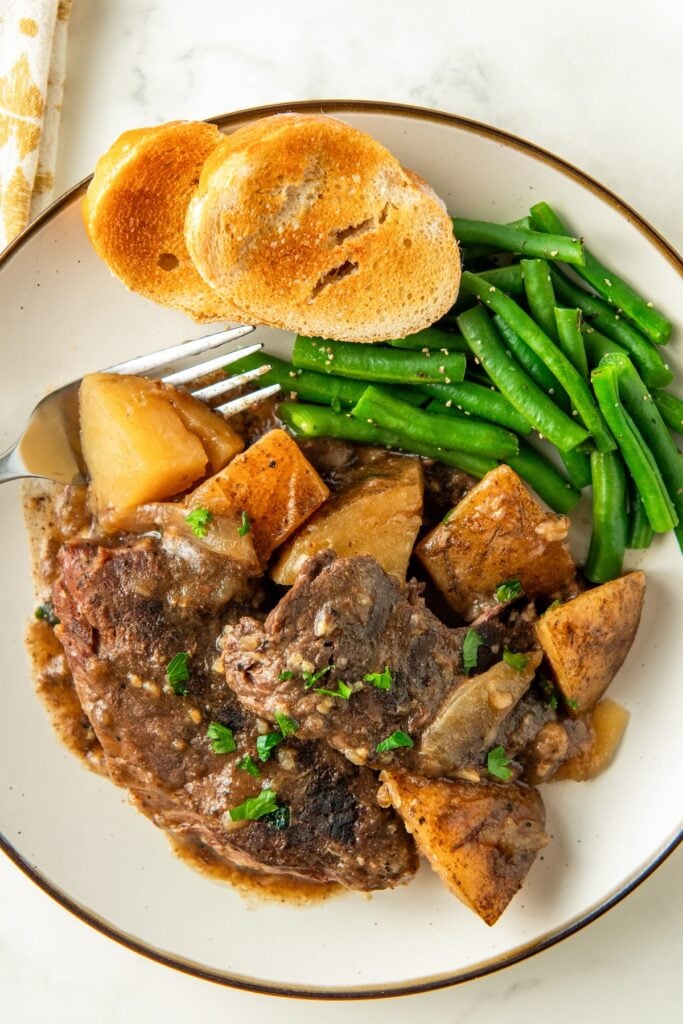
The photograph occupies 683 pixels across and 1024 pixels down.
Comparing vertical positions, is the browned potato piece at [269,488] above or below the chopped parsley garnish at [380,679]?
above

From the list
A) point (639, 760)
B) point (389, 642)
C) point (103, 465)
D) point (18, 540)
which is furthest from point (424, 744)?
point (18, 540)

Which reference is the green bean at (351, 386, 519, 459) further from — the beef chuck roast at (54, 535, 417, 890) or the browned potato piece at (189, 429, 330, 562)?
the beef chuck roast at (54, 535, 417, 890)

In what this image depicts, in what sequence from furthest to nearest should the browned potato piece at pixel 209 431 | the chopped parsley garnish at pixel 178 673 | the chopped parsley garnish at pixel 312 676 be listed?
the browned potato piece at pixel 209 431
the chopped parsley garnish at pixel 178 673
the chopped parsley garnish at pixel 312 676

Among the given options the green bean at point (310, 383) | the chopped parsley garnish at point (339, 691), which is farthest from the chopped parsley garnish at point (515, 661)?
the green bean at point (310, 383)

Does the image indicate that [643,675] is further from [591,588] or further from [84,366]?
[84,366]

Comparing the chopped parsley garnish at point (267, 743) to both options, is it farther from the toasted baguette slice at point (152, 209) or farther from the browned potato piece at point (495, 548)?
the toasted baguette slice at point (152, 209)

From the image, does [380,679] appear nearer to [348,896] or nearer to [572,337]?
[348,896]

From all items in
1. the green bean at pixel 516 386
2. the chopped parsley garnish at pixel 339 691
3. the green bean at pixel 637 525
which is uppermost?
the green bean at pixel 516 386
